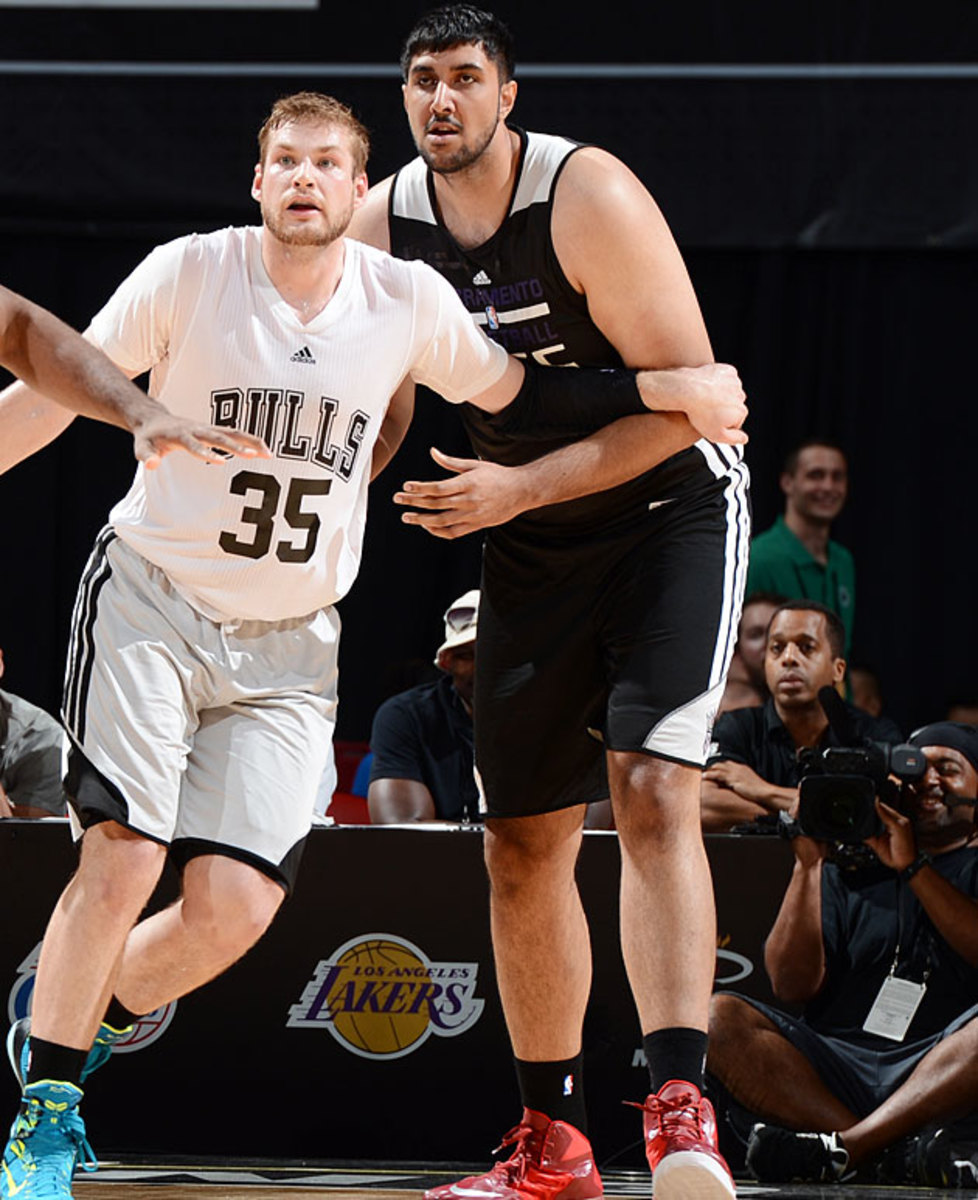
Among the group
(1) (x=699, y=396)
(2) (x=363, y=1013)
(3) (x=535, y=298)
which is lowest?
(2) (x=363, y=1013)

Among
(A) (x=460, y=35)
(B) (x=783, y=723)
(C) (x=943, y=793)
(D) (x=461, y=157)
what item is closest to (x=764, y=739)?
(B) (x=783, y=723)

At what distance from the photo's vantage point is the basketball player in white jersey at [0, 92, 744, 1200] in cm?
313

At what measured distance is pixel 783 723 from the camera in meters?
5.41

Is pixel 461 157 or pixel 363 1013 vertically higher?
pixel 461 157

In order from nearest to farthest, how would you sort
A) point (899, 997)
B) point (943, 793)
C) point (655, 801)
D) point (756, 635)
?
point (655, 801), point (899, 997), point (943, 793), point (756, 635)

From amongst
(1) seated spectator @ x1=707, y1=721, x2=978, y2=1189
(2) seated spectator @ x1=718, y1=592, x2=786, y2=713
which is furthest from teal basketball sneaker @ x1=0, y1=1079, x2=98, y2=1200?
(2) seated spectator @ x1=718, y1=592, x2=786, y2=713

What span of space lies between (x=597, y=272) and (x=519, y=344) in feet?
0.75

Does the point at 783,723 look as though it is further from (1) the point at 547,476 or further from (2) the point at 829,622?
(1) the point at 547,476

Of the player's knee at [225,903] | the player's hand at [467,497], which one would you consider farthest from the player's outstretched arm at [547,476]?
the player's knee at [225,903]

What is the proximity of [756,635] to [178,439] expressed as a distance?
381 cm

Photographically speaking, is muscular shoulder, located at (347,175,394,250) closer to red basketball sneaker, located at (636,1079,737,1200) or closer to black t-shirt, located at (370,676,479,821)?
red basketball sneaker, located at (636,1079,737,1200)

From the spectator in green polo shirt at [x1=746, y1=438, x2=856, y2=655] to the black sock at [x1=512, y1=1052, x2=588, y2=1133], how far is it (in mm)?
3378

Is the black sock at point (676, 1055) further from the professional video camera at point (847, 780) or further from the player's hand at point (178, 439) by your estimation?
the professional video camera at point (847, 780)

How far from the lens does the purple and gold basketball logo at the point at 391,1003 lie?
4.61 meters
